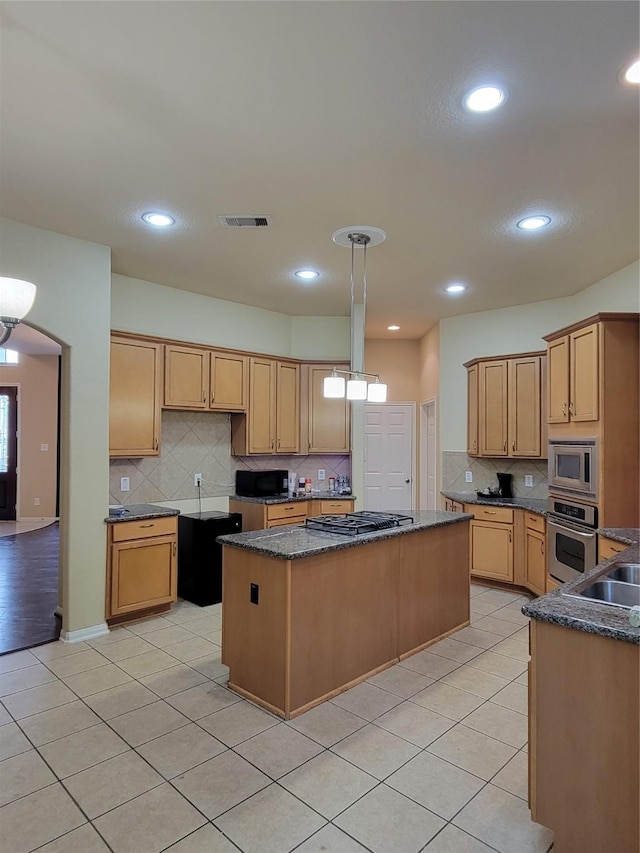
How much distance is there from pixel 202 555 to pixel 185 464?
0.99 meters

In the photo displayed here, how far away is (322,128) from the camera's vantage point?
2443 millimetres

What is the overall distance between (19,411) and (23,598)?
5403mm

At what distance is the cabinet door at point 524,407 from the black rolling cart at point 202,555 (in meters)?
2.96

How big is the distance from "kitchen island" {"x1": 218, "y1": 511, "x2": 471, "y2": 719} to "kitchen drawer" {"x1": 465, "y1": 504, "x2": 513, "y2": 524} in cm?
174

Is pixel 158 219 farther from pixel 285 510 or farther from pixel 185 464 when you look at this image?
pixel 285 510

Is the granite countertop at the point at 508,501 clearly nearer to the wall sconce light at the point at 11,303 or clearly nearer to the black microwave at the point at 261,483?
the black microwave at the point at 261,483

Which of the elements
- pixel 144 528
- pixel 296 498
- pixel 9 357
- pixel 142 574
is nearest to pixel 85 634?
pixel 142 574

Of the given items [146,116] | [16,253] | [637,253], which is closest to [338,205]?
[146,116]

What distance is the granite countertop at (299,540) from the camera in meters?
2.81

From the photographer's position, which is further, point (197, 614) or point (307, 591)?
point (197, 614)

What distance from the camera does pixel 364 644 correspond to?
3.21 m

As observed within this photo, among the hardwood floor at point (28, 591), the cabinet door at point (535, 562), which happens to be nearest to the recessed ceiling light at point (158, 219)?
the hardwood floor at point (28, 591)

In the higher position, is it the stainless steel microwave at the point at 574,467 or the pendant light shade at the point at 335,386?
the pendant light shade at the point at 335,386

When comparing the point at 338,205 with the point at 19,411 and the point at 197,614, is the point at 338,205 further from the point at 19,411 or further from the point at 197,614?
the point at 19,411
